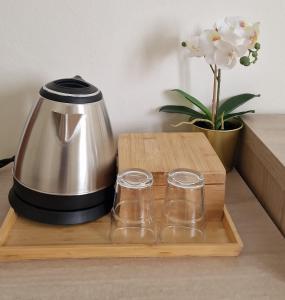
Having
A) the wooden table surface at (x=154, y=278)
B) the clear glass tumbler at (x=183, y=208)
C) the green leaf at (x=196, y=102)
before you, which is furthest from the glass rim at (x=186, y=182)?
the green leaf at (x=196, y=102)

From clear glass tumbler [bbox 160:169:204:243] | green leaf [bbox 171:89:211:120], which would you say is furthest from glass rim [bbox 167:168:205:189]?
green leaf [bbox 171:89:211:120]

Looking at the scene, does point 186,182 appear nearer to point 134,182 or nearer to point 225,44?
point 134,182

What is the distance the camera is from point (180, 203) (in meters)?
0.66

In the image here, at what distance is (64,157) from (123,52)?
32 cm

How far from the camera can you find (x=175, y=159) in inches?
27.4

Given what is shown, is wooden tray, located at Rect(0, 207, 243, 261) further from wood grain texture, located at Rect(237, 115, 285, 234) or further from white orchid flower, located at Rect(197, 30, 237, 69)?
white orchid flower, located at Rect(197, 30, 237, 69)

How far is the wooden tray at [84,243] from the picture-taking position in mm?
600

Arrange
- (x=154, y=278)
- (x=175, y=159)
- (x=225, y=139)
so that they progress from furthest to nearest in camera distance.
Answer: (x=225, y=139) < (x=175, y=159) < (x=154, y=278)

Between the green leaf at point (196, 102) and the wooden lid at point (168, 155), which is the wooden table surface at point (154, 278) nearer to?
the wooden lid at point (168, 155)

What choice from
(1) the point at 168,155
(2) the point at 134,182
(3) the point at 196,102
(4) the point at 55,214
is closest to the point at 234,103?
(3) the point at 196,102

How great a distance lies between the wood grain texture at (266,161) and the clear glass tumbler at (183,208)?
15cm

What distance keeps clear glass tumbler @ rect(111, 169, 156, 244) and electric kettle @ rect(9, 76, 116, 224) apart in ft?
0.14

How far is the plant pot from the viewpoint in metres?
0.83

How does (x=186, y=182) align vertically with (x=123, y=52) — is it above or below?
below
